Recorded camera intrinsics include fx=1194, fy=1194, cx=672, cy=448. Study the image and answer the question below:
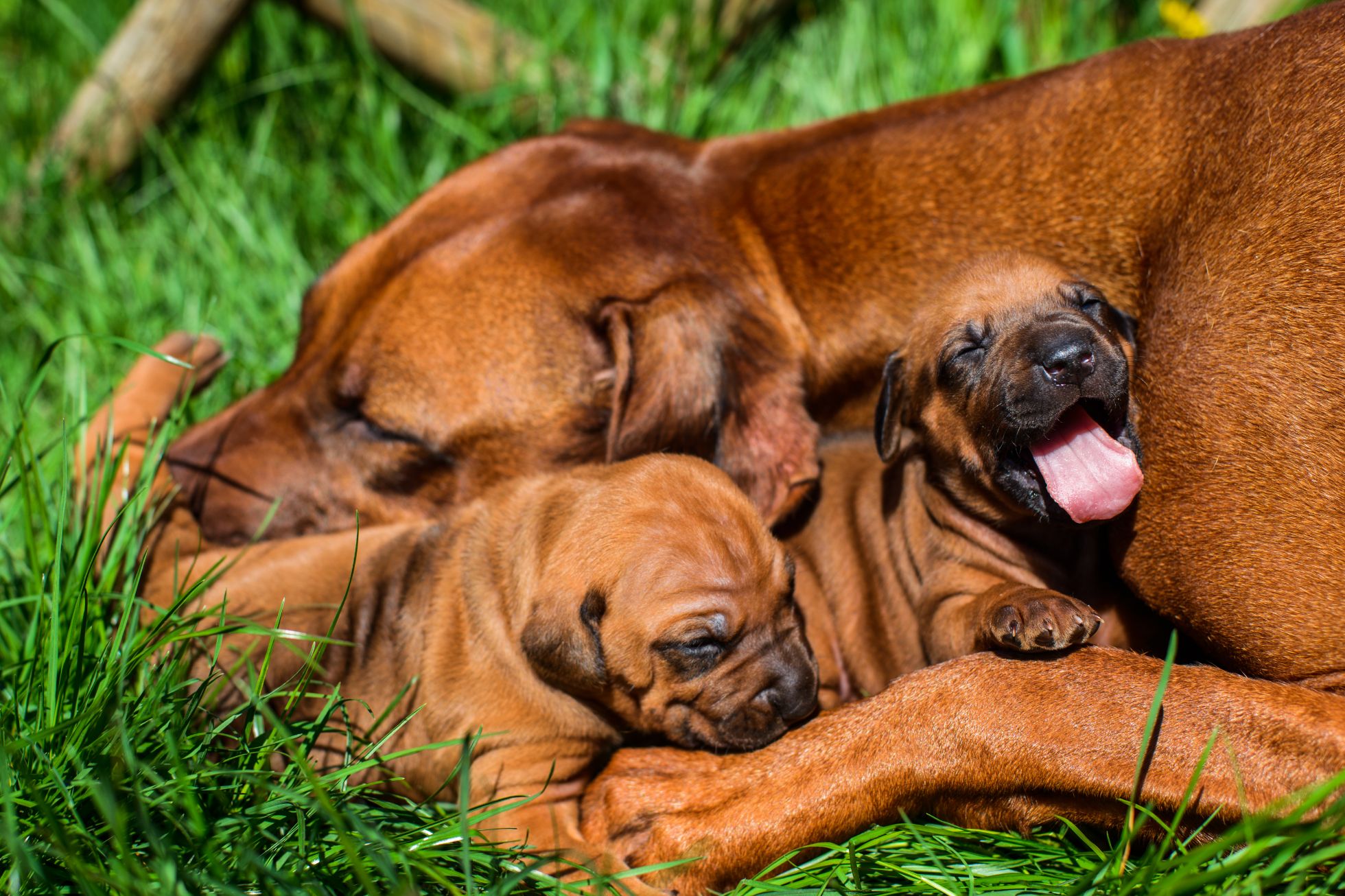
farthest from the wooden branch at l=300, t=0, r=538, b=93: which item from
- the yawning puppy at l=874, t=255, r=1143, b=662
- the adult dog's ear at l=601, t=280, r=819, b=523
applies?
the yawning puppy at l=874, t=255, r=1143, b=662

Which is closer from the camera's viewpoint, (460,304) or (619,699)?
(619,699)

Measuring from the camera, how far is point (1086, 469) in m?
2.85

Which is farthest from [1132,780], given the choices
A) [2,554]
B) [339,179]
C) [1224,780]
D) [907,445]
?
[339,179]

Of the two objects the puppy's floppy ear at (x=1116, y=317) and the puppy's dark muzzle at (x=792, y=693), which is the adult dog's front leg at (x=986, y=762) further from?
the puppy's floppy ear at (x=1116, y=317)

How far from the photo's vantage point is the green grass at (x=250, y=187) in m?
2.95

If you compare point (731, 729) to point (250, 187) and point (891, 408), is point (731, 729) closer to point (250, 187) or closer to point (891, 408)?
point (891, 408)

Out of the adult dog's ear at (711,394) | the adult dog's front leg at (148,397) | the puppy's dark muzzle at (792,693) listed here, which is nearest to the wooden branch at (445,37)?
the adult dog's front leg at (148,397)

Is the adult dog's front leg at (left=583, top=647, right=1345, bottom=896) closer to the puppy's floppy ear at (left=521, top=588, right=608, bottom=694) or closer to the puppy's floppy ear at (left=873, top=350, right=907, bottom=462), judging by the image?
the puppy's floppy ear at (left=521, top=588, right=608, bottom=694)

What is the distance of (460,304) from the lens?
3.37 meters

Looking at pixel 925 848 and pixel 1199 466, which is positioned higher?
pixel 1199 466

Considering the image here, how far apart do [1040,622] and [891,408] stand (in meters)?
0.73

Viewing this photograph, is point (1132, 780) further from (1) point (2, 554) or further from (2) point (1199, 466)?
(1) point (2, 554)

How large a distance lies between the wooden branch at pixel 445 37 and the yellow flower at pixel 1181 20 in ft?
9.32

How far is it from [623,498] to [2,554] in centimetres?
213
